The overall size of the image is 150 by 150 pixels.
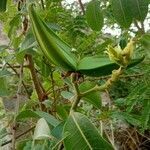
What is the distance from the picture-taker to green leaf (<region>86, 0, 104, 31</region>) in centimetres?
99

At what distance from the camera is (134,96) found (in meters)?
1.19

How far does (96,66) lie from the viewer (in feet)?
2.06

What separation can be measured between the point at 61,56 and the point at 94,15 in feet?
1.31

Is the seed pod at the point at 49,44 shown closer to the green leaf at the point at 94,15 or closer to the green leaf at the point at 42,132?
the green leaf at the point at 42,132

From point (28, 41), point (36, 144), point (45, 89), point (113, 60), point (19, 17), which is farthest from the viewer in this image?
point (45, 89)

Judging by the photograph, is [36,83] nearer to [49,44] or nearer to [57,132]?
[57,132]

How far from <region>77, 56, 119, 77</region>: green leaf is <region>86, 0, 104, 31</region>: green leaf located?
14.1 inches

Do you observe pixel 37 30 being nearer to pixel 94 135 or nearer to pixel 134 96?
pixel 94 135

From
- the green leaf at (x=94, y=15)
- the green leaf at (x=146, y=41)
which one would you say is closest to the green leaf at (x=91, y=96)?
the green leaf at (x=94, y=15)

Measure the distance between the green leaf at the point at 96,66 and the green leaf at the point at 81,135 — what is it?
0.10 metres

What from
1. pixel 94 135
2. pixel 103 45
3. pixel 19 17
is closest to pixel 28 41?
pixel 19 17

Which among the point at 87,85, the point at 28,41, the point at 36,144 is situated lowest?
the point at 36,144

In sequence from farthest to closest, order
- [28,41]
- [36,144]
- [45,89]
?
[45,89], [28,41], [36,144]

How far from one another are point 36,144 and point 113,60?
14.2 inches
